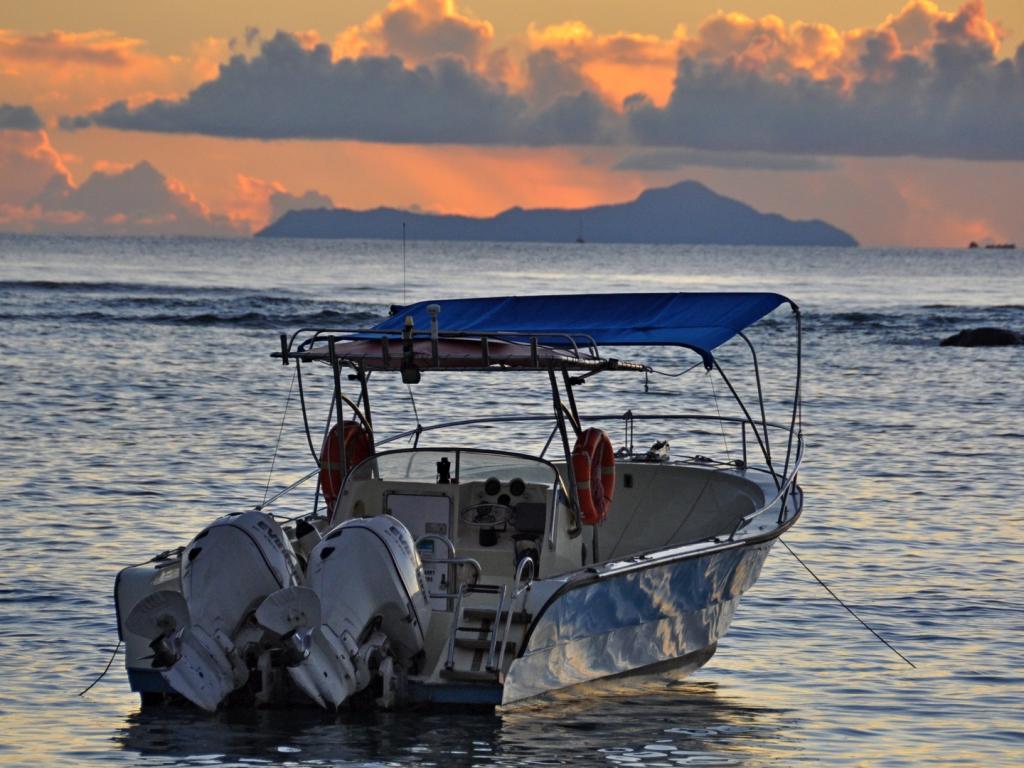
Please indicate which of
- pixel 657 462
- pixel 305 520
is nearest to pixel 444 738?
Result: pixel 305 520

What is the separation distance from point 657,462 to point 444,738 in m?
5.10

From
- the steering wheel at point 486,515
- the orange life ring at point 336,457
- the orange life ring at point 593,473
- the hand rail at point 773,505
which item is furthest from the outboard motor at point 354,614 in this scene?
the hand rail at point 773,505

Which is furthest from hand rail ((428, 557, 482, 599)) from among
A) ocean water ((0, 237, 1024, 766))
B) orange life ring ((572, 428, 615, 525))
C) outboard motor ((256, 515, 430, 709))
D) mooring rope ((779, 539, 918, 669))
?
mooring rope ((779, 539, 918, 669))

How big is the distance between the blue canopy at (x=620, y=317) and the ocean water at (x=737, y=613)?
94.1 inches

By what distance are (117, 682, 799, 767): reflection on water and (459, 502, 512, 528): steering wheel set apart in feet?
4.30

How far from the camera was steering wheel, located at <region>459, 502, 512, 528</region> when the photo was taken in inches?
413

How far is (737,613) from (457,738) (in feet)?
13.9

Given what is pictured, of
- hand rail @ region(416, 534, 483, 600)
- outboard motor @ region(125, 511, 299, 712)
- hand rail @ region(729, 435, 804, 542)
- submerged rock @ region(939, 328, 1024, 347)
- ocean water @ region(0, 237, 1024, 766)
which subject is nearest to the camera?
outboard motor @ region(125, 511, 299, 712)

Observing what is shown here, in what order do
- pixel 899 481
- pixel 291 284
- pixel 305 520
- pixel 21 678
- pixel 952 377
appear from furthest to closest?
pixel 291 284 → pixel 952 377 → pixel 899 481 → pixel 305 520 → pixel 21 678

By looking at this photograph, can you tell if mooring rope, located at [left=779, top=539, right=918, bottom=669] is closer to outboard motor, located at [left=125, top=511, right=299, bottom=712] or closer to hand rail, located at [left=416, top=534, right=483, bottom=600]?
hand rail, located at [left=416, top=534, right=483, bottom=600]

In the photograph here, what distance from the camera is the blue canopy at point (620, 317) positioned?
36.0 feet

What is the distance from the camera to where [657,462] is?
13641 mm

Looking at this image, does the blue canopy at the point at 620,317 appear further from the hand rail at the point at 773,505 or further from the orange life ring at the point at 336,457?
the hand rail at the point at 773,505

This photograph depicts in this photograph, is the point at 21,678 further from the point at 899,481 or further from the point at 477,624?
the point at 899,481
